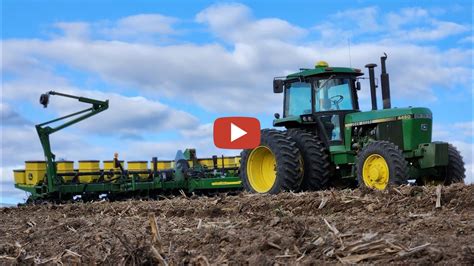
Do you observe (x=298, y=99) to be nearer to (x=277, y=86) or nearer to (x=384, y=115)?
(x=277, y=86)

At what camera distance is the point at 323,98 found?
1240cm

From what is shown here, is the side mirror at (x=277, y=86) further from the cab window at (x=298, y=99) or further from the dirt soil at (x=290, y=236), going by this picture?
the dirt soil at (x=290, y=236)

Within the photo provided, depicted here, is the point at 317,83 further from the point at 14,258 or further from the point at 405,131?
the point at 14,258

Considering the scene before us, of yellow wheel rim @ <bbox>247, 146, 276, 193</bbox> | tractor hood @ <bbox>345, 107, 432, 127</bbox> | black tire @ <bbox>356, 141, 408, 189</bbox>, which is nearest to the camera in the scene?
black tire @ <bbox>356, 141, 408, 189</bbox>

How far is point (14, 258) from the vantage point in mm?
6133

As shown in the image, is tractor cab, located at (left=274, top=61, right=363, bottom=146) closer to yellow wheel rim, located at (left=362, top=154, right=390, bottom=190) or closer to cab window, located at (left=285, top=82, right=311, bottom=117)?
cab window, located at (left=285, top=82, right=311, bottom=117)

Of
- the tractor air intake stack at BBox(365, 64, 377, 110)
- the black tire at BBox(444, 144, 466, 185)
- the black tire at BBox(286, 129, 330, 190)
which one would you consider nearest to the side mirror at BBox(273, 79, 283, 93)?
the black tire at BBox(286, 129, 330, 190)

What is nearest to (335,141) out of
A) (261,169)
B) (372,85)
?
(372,85)

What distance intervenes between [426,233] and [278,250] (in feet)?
4.26

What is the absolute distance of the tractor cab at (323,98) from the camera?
12.3 metres

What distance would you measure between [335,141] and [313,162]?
814 mm

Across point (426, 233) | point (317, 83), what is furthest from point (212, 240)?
point (317, 83)

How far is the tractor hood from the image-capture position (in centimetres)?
1175

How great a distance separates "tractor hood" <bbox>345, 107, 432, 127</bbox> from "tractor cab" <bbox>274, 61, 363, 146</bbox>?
0.21 metres
